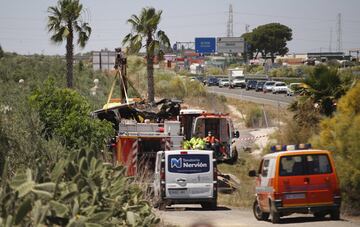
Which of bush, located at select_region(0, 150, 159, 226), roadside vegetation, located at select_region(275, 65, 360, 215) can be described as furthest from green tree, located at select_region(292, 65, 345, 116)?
bush, located at select_region(0, 150, 159, 226)

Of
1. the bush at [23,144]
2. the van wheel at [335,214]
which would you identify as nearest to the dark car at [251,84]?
the van wheel at [335,214]

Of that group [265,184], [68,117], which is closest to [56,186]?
[265,184]

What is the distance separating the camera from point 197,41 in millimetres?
123938

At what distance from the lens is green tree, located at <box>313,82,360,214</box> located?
20266mm

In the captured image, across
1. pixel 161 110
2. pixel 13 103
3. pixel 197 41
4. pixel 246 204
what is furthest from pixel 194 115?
pixel 197 41

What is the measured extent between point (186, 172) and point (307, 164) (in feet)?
16.5

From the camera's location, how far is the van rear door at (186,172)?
71.5 feet

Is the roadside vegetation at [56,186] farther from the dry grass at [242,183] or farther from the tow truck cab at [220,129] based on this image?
the tow truck cab at [220,129]

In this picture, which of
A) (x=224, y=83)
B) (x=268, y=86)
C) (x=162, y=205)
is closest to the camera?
(x=162, y=205)

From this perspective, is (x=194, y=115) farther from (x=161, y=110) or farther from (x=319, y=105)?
(x=319, y=105)

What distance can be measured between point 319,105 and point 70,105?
1063cm

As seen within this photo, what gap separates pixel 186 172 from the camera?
21.8 m

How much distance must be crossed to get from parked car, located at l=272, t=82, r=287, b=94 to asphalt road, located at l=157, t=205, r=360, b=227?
5760 cm

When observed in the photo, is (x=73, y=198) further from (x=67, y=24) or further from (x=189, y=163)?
(x=67, y=24)
